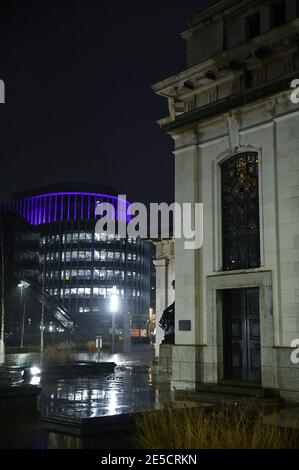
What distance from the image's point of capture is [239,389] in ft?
54.7

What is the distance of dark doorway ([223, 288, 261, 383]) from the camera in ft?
57.8

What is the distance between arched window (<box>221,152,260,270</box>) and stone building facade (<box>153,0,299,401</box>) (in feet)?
0.11

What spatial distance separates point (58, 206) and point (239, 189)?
145 meters

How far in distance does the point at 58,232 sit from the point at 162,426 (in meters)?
140

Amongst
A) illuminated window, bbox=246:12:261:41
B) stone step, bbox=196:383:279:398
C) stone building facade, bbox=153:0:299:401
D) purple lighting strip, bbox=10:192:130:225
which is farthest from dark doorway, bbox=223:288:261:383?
→ purple lighting strip, bbox=10:192:130:225

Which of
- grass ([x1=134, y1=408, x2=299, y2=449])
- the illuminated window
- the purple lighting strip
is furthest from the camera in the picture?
the purple lighting strip

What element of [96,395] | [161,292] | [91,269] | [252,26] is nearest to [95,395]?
[96,395]

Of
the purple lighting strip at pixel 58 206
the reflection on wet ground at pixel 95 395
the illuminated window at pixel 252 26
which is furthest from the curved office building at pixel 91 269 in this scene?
the illuminated window at pixel 252 26

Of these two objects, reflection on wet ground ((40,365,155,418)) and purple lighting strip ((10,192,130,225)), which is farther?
purple lighting strip ((10,192,130,225))

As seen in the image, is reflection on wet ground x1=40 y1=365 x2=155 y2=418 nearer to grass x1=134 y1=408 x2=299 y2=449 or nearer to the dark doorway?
grass x1=134 y1=408 x2=299 y2=449

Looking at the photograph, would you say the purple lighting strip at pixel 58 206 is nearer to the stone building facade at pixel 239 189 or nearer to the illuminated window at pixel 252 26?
the stone building facade at pixel 239 189

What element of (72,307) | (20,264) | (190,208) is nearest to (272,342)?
(190,208)

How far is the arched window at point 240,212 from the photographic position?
18.0 meters

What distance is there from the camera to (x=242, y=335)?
18016 mm
